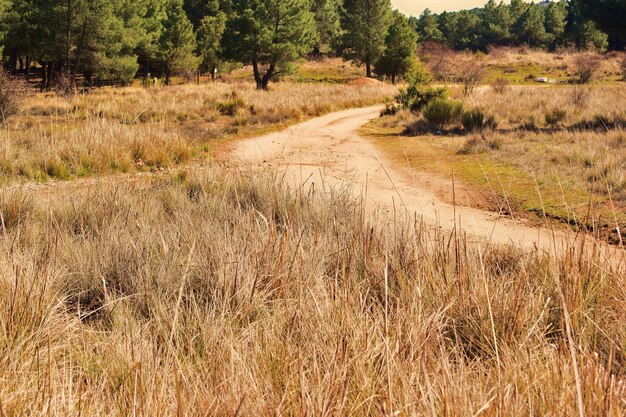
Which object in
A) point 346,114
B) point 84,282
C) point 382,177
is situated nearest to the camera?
point 84,282

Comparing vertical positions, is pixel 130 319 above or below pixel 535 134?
below

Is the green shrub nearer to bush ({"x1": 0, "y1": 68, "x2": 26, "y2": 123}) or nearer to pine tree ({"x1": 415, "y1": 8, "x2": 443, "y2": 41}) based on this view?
bush ({"x1": 0, "y1": 68, "x2": 26, "y2": 123})

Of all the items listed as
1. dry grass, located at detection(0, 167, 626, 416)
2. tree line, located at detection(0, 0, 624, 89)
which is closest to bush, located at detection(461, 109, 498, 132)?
tree line, located at detection(0, 0, 624, 89)

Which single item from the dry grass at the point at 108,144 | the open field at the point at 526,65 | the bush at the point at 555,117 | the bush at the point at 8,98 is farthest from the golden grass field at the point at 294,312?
the open field at the point at 526,65

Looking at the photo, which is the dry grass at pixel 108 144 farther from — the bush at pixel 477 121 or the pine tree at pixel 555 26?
the pine tree at pixel 555 26

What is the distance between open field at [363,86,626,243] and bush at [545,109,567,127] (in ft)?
0.40

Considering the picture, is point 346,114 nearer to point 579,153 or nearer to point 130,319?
point 579,153

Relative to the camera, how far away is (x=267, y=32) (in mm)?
32875

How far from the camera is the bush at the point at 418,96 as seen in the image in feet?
61.2

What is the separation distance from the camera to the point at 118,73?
38.3 meters

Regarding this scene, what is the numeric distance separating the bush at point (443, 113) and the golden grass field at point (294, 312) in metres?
7.82

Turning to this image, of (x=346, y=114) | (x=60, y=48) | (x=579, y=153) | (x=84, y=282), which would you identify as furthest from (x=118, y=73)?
(x=84, y=282)

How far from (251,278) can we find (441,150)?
9635 mm

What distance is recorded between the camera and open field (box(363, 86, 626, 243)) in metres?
7.09
